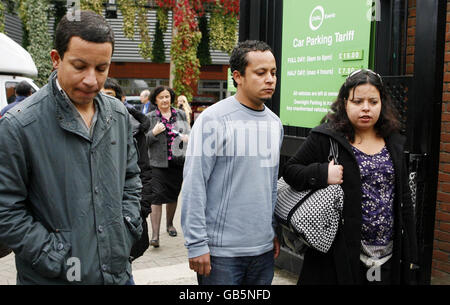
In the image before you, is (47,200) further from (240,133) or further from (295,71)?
(295,71)

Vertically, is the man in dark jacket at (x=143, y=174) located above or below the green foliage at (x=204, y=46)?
below

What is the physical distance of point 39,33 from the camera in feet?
68.2

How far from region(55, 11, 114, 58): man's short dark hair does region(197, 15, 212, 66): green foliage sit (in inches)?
929

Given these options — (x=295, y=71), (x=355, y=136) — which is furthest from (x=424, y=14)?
(x=295, y=71)

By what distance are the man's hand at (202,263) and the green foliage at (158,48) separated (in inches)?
918

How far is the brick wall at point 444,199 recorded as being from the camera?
4324 mm

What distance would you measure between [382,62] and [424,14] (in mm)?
638

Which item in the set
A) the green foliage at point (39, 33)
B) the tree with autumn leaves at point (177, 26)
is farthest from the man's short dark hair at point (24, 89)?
the green foliage at point (39, 33)

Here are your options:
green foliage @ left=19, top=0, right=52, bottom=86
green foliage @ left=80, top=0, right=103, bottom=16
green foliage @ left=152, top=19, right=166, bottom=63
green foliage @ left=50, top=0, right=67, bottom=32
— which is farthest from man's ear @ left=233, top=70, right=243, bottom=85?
green foliage @ left=152, top=19, right=166, bottom=63

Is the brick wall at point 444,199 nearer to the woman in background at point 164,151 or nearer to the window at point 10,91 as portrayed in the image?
the woman in background at point 164,151

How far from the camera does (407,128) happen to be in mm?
3279

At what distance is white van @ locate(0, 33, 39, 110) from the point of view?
34.7 ft

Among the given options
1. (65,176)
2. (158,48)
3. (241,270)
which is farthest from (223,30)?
(65,176)

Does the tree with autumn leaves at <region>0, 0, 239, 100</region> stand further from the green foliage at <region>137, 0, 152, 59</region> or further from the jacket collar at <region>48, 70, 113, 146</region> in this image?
the jacket collar at <region>48, 70, 113, 146</region>
